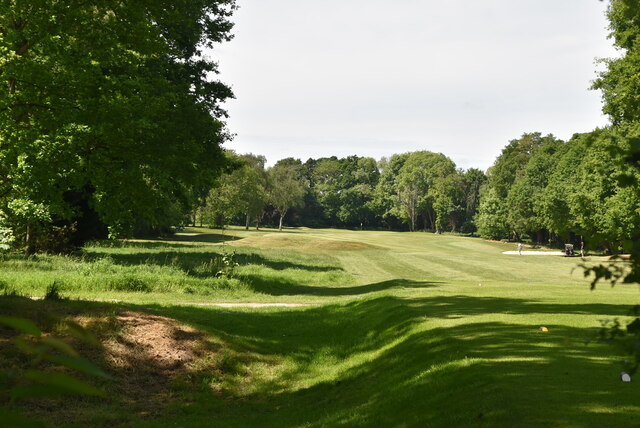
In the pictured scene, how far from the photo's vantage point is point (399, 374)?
1014 centimetres

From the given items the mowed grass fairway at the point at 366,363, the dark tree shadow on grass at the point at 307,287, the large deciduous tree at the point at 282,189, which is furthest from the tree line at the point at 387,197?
the mowed grass fairway at the point at 366,363

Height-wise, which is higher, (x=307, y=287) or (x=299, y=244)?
(x=299, y=244)

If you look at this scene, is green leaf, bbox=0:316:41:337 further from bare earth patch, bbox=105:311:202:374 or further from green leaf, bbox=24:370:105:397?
bare earth patch, bbox=105:311:202:374

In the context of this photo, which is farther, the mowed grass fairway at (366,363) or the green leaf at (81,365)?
the mowed grass fairway at (366,363)

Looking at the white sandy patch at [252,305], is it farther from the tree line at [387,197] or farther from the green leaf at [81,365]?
the tree line at [387,197]

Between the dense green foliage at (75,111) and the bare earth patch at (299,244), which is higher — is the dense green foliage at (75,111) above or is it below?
above

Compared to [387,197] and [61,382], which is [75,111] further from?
[387,197]

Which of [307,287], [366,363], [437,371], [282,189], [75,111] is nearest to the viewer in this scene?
[437,371]

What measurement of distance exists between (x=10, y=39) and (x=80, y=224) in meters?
21.1

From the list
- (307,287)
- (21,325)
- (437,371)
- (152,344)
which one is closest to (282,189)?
(307,287)

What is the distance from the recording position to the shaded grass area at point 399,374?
7070 mm

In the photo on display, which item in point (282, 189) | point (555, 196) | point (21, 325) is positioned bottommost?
point (21, 325)

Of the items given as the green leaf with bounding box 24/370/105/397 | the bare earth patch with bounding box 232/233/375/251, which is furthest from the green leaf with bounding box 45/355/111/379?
the bare earth patch with bounding box 232/233/375/251

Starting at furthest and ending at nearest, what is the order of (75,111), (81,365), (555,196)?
(555,196), (75,111), (81,365)
